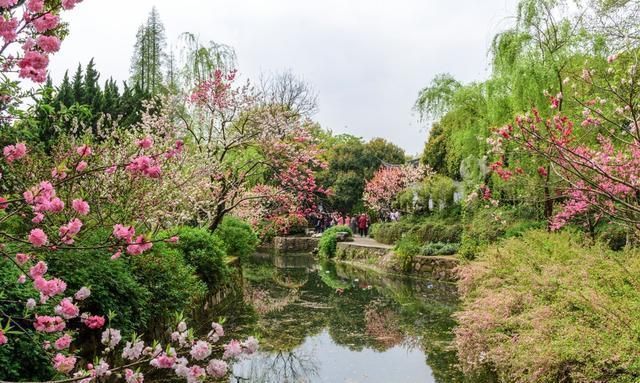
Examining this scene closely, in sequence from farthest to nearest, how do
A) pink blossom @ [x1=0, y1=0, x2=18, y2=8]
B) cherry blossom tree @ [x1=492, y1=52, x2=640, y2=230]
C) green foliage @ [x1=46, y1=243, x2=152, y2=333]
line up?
green foliage @ [x1=46, y1=243, x2=152, y2=333], cherry blossom tree @ [x1=492, y1=52, x2=640, y2=230], pink blossom @ [x1=0, y1=0, x2=18, y2=8]

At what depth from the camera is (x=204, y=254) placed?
8859 millimetres

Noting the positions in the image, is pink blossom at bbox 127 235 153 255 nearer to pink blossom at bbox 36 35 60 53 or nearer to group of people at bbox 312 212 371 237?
pink blossom at bbox 36 35 60 53

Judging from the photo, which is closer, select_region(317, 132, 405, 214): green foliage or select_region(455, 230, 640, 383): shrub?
select_region(455, 230, 640, 383): shrub

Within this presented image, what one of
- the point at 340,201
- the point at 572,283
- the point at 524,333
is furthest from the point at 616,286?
the point at 340,201

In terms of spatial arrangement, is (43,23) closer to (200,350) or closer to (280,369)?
(200,350)

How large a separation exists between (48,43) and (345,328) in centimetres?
741

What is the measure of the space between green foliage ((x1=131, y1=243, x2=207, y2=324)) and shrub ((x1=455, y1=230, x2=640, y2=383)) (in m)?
3.65

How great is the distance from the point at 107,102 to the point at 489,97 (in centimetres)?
1340

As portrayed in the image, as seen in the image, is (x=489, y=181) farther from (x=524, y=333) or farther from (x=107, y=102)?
(x=107, y=102)

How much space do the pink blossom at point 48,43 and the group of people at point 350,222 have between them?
21.3 meters

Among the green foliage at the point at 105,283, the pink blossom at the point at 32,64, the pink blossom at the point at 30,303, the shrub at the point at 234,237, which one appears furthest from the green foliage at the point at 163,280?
the shrub at the point at 234,237

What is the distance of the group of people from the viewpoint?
25.9 metres

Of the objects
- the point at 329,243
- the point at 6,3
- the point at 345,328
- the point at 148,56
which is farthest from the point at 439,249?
the point at 148,56

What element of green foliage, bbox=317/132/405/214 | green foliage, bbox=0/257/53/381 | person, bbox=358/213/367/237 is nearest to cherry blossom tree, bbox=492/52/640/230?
green foliage, bbox=0/257/53/381
